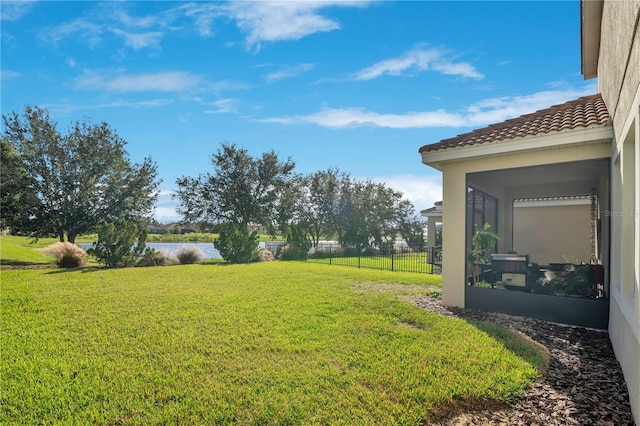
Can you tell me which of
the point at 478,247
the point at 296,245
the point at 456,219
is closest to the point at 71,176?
the point at 296,245

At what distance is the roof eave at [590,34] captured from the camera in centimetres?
736

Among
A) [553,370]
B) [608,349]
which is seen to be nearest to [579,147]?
[608,349]

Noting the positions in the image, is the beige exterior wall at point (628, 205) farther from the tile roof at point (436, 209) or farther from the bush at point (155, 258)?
the bush at point (155, 258)

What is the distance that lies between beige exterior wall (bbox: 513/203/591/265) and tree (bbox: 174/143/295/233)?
1762cm

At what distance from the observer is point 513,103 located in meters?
12.0

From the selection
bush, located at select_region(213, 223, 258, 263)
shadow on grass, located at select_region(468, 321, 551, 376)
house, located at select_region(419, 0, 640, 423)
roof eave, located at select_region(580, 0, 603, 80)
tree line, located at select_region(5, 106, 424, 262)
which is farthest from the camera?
bush, located at select_region(213, 223, 258, 263)

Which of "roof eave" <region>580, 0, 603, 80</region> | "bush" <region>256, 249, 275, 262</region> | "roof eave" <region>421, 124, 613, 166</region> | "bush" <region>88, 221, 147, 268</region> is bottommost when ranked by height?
"bush" <region>256, 249, 275, 262</region>

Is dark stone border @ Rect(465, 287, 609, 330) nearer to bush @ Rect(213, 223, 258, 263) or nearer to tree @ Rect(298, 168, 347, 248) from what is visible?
bush @ Rect(213, 223, 258, 263)

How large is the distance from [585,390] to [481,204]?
896cm

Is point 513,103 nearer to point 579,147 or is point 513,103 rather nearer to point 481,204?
point 481,204

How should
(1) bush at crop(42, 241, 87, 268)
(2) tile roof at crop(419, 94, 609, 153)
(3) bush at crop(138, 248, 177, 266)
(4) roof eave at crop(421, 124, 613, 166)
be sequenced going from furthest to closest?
1. (3) bush at crop(138, 248, 177, 266)
2. (1) bush at crop(42, 241, 87, 268)
3. (2) tile roof at crop(419, 94, 609, 153)
4. (4) roof eave at crop(421, 124, 613, 166)

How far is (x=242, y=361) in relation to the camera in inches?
175

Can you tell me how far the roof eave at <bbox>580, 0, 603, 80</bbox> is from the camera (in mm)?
7363

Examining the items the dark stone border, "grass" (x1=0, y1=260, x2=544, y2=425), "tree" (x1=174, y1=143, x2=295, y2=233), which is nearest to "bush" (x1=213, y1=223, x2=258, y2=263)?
"tree" (x1=174, y1=143, x2=295, y2=233)
